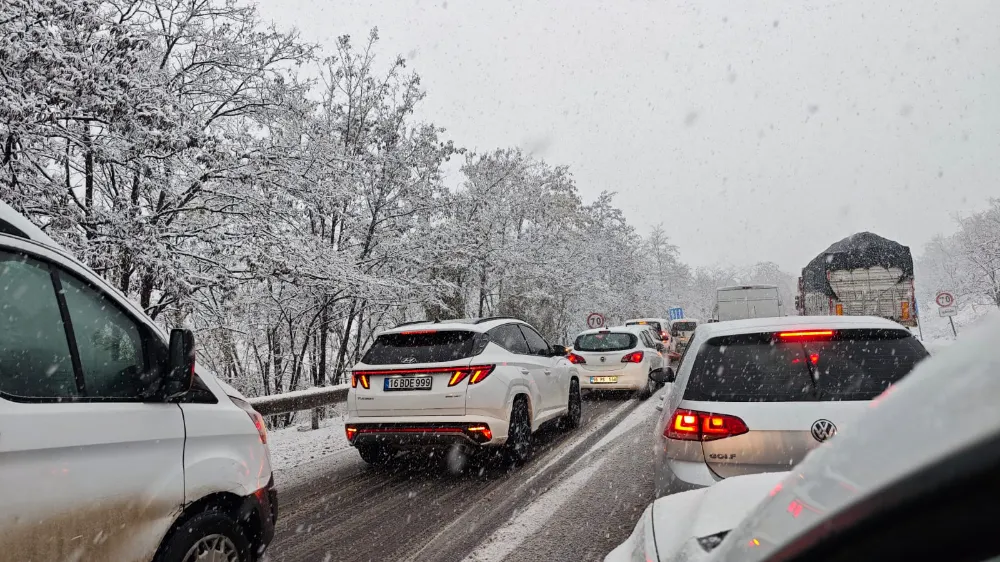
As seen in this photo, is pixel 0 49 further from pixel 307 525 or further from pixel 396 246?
pixel 396 246

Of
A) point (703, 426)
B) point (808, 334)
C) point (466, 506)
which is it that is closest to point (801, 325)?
point (808, 334)

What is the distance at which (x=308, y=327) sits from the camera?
59.0 feet

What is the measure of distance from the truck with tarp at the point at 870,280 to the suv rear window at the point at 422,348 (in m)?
21.5

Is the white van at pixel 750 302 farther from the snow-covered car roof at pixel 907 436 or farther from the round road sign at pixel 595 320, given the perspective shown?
the snow-covered car roof at pixel 907 436

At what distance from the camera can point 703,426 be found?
12.1 feet

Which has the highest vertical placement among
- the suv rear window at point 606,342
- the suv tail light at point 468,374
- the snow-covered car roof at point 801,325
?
the snow-covered car roof at point 801,325

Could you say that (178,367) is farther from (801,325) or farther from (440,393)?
(440,393)

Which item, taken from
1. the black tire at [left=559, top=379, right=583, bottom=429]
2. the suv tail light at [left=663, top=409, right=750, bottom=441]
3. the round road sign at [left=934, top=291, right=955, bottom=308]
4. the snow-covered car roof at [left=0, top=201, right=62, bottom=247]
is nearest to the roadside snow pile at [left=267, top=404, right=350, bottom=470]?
the black tire at [left=559, top=379, right=583, bottom=429]

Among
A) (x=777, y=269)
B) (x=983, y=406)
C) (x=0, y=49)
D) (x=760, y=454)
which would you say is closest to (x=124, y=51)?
(x=0, y=49)

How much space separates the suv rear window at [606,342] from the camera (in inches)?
537

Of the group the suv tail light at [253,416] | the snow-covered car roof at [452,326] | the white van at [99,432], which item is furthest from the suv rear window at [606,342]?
the white van at [99,432]

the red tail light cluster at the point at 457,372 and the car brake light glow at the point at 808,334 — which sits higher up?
the car brake light glow at the point at 808,334

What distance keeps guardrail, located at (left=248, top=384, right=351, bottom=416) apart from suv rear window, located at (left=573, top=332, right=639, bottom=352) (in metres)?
5.96

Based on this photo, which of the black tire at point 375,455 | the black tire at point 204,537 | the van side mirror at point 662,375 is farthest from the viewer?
the black tire at point 375,455
